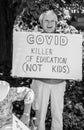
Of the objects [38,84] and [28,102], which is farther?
[38,84]

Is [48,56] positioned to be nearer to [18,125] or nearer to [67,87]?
[18,125]

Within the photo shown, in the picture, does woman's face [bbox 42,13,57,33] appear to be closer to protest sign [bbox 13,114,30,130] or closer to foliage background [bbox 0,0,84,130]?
foliage background [bbox 0,0,84,130]

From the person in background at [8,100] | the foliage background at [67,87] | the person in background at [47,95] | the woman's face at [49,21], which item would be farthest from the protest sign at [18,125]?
the foliage background at [67,87]

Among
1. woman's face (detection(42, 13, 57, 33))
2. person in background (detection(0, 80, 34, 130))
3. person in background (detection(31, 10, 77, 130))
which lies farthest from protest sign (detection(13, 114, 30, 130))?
woman's face (detection(42, 13, 57, 33))

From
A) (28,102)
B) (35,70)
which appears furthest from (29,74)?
(28,102)

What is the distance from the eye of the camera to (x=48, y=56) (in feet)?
15.9

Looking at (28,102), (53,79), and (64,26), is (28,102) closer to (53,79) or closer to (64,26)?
(53,79)

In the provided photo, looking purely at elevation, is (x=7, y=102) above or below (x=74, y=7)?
below

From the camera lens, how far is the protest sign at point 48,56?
15.7 feet

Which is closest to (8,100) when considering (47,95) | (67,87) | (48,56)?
(47,95)

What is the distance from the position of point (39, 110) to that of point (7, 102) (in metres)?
1.07

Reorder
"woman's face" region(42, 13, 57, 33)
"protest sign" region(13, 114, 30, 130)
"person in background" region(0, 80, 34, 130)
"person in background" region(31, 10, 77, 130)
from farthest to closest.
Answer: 1. "person in background" region(31, 10, 77, 130)
2. "woman's face" region(42, 13, 57, 33)
3. "person in background" region(0, 80, 34, 130)
4. "protest sign" region(13, 114, 30, 130)

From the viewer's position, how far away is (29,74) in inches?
190

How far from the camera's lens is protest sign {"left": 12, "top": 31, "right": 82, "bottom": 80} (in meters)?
4.78
